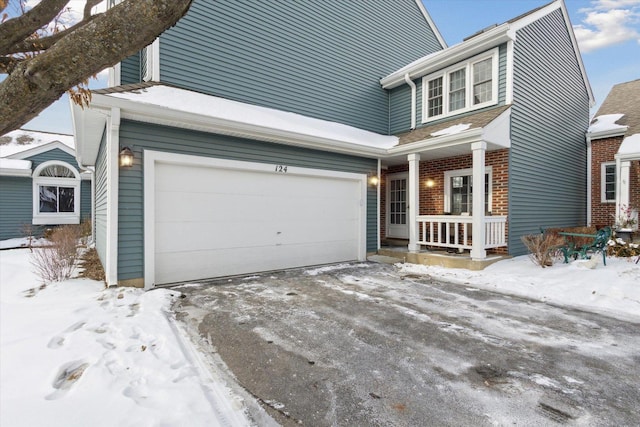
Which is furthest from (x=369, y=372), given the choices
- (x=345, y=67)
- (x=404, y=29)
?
(x=404, y=29)

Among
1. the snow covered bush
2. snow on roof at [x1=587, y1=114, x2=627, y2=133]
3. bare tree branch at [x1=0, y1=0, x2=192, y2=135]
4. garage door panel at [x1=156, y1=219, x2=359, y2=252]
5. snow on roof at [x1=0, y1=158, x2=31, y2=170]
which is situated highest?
snow on roof at [x1=587, y1=114, x2=627, y2=133]

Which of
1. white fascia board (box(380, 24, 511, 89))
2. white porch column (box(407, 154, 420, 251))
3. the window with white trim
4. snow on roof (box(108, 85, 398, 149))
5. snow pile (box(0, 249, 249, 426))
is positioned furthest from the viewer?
the window with white trim

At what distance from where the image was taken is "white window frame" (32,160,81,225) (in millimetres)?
13352

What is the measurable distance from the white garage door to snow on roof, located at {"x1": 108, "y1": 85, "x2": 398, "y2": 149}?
914mm

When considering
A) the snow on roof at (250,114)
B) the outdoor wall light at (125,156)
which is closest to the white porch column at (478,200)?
the snow on roof at (250,114)

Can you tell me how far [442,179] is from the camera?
9.20 meters

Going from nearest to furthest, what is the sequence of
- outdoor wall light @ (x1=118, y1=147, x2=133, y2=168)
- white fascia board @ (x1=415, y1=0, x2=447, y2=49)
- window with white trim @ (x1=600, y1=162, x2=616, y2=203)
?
1. outdoor wall light @ (x1=118, y1=147, x2=133, y2=168)
2. window with white trim @ (x1=600, y1=162, x2=616, y2=203)
3. white fascia board @ (x1=415, y1=0, x2=447, y2=49)

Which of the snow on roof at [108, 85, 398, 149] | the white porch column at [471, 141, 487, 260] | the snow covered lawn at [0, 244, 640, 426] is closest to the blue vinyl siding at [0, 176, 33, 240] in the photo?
the snow covered lawn at [0, 244, 640, 426]

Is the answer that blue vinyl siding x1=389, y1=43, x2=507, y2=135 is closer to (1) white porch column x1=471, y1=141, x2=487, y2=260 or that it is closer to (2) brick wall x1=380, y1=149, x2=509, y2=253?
(2) brick wall x1=380, y1=149, x2=509, y2=253

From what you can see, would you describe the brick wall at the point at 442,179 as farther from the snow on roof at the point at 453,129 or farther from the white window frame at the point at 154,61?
the white window frame at the point at 154,61

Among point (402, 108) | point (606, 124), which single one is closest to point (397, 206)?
point (402, 108)

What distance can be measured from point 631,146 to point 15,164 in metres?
21.4

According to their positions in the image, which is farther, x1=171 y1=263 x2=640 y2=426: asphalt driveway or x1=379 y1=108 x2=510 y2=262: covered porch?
x1=379 y1=108 x2=510 y2=262: covered porch

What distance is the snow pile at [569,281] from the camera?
4750 millimetres
